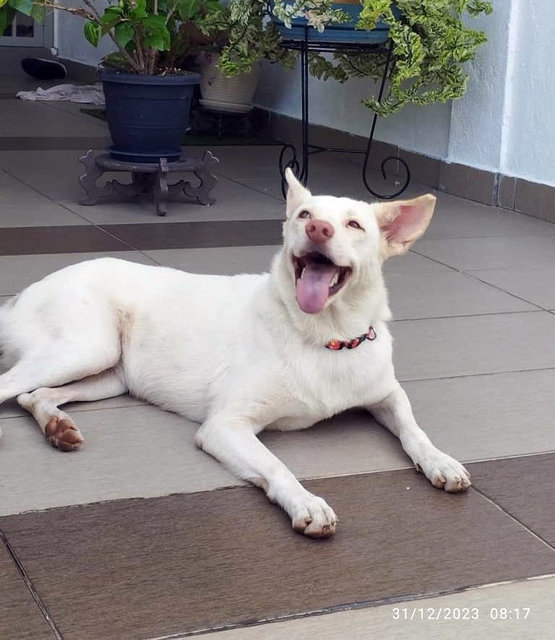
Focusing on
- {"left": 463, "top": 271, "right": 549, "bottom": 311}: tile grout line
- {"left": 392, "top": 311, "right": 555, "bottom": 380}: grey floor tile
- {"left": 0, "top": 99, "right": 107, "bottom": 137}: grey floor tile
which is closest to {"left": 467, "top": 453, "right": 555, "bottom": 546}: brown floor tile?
{"left": 392, "top": 311, "right": 555, "bottom": 380}: grey floor tile

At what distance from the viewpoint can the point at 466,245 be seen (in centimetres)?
602

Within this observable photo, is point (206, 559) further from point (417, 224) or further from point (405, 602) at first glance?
point (417, 224)

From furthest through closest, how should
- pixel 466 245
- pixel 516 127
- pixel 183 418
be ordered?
pixel 516 127 < pixel 466 245 < pixel 183 418

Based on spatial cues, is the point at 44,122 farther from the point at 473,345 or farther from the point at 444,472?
the point at 444,472

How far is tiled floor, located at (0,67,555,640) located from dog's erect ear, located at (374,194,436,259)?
0.60 meters

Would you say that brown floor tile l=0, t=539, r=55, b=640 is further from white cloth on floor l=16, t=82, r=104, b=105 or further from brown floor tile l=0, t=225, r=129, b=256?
white cloth on floor l=16, t=82, r=104, b=105

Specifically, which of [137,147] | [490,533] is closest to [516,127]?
[137,147]

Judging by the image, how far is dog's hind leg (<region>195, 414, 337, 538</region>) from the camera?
2652mm

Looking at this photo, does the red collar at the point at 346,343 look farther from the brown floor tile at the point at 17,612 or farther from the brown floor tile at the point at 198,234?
the brown floor tile at the point at 198,234

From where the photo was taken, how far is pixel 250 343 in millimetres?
3268

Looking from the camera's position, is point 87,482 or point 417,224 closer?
point 87,482

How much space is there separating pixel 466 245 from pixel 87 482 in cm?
357

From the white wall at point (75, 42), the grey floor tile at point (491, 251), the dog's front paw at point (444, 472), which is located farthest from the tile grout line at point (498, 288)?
the white wall at point (75, 42)

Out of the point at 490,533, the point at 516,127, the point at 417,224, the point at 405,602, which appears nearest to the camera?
the point at 405,602
